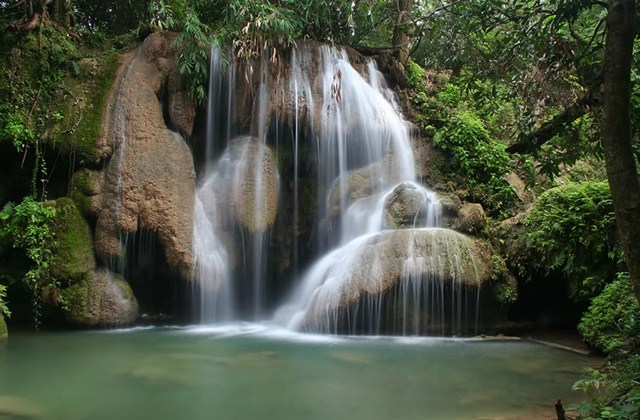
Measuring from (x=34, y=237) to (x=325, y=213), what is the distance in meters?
5.27

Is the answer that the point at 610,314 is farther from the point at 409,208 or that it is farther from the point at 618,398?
the point at 409,208

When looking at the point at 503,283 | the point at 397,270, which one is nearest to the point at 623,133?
the point at 397,270

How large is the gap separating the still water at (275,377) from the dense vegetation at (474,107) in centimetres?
84

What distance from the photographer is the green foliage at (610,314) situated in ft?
21.2

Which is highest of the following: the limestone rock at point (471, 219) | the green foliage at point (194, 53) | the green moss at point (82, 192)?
the green foliage at point (194, 53)

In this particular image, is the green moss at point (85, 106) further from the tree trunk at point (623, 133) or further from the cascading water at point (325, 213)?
the tree trunk at point (623, 133)

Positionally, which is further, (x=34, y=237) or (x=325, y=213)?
(x=325, y=213)

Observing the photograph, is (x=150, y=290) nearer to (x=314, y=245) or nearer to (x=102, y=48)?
(x=314, y=245)

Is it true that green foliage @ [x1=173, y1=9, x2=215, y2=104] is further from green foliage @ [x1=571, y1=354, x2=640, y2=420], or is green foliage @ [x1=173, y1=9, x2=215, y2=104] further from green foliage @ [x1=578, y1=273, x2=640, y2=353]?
green foliage @ [x1=571, y1=354, x2=640, y2=420]

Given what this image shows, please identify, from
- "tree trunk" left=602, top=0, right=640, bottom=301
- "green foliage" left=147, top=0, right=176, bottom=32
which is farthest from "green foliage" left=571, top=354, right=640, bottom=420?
"green foliage" left=147, top=0, right=176, bottom=32

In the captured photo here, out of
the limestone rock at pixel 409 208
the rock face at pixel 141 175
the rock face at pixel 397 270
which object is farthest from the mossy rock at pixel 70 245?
the limestone rock at pixel 409 208

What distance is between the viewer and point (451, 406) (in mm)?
5066

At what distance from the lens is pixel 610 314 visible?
6922 mm

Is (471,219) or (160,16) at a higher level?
(160,16)
